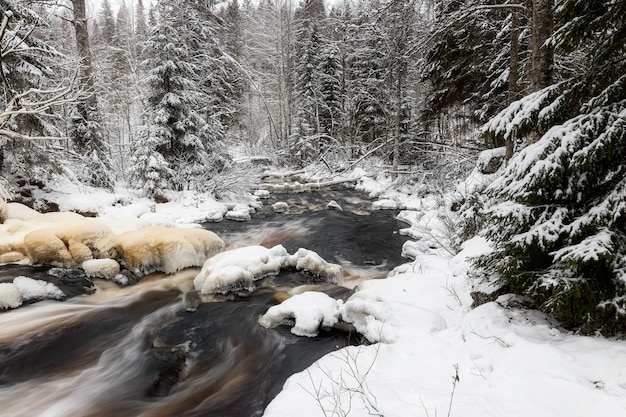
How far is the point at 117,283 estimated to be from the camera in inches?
→ 266

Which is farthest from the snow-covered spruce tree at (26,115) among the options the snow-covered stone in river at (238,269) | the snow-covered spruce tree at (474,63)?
the snow-covered spruce tree at (474,63)

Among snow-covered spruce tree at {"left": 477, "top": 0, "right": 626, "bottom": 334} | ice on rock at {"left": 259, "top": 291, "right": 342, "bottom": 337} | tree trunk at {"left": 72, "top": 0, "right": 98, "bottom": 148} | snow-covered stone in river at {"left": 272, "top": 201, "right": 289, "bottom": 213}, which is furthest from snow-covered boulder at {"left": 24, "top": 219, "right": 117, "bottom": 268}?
snow-covered spruce tree at {"left": 477, "top": 0, "right": 626, "bottom": 334}

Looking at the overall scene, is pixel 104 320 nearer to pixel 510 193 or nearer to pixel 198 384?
pixel 198 384

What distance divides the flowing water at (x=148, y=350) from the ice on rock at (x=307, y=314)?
0.13m

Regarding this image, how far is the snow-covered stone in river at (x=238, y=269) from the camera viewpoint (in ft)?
21.1

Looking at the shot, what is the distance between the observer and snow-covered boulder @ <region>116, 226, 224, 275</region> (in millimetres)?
7156

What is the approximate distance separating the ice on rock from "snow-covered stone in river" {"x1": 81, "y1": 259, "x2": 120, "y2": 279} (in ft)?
11.7

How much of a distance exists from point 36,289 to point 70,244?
1387mm

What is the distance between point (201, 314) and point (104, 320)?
161 centimetres

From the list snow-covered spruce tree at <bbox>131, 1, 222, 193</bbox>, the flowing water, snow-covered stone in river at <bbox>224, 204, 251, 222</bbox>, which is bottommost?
the flowing water

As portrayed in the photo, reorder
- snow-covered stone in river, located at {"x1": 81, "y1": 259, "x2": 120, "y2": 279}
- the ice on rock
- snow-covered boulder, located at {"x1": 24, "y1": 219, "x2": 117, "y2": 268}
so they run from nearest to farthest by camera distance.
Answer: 1. the ice on rock
2. snow-covered stone in river, located at {"x1": 81, "y1": 259, "x2": 120, "y2": 279}
3. snow-covered boulder, located at {"x1": 24, "y1": 219, "x2": 117, "y2": 268}

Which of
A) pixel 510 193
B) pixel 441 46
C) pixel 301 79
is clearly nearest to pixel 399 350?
pixel 510 193

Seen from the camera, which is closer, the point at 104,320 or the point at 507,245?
the point at 507,245

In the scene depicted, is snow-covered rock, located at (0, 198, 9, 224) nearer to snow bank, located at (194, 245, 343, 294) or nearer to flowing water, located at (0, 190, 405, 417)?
flowing water, located at (0, 190, 405, 417)
